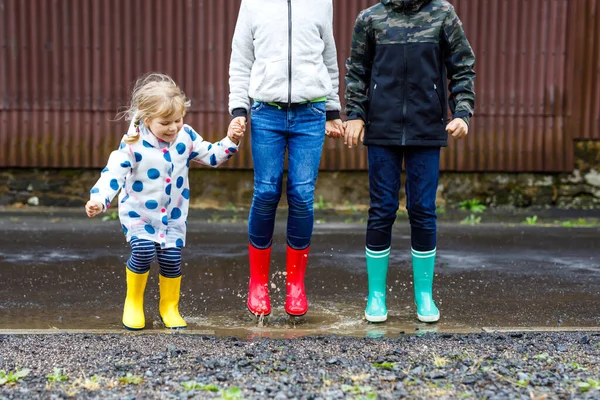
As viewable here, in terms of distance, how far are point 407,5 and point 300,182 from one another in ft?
3.85

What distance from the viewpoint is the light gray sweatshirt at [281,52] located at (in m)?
5.06

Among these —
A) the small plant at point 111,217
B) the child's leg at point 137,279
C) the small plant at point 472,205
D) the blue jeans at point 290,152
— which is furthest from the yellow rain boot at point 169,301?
the small plant at point 472,205

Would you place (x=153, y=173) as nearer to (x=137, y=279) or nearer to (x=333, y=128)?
(x=137, y=279)

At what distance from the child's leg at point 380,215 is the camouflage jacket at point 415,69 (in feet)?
0.38

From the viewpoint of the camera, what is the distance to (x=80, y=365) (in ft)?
13.3

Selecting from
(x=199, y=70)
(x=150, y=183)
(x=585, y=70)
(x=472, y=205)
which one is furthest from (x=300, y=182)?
(x=585, y=70)

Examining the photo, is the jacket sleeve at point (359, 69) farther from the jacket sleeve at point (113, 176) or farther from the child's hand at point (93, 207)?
the child's hand at point (93, 207)

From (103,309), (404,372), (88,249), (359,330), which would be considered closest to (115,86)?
(88,249)

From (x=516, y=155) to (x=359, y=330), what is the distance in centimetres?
651

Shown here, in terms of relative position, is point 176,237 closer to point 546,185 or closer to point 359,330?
point 359,330

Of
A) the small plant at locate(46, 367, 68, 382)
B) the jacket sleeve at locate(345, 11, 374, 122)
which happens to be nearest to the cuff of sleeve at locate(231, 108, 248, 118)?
the jacket sleeve at locate(345, 11, 374, 122)

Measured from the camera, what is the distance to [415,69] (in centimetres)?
520

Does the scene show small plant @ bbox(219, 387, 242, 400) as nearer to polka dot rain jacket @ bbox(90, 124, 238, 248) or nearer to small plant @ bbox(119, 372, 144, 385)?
small plant @ bbox(119, 372, 144, 385)

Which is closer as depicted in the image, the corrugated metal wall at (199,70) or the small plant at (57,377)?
the small plant at (57,377)
